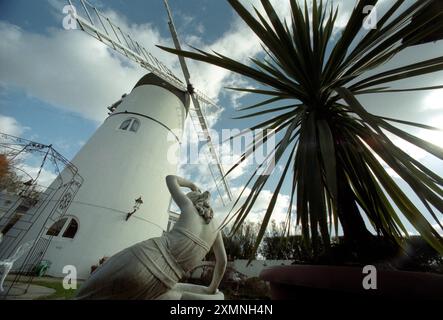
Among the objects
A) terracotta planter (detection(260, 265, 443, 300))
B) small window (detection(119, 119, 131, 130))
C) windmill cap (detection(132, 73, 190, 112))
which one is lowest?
terracotta planter (detection(260, 265, 443, 300))

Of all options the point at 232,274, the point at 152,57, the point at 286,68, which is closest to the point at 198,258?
the point at 286,68

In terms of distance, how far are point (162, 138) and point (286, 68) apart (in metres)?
8.27

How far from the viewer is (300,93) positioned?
180 cm

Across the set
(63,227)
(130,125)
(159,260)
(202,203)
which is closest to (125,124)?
(130,125)

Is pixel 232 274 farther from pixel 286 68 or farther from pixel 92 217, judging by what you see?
pixel 286 68

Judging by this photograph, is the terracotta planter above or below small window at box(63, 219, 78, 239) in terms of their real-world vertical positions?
above

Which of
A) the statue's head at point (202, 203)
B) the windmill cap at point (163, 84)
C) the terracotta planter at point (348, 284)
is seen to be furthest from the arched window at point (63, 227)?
the terracotta planter at point (348, 284)

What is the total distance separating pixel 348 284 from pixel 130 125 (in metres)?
9.54

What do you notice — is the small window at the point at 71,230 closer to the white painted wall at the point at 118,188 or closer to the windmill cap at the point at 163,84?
the white painted wall at the point at 118,188

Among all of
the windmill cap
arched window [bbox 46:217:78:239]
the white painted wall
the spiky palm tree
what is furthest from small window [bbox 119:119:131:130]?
the spiky palm tree

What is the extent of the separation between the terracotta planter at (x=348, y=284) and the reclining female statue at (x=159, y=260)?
0.54 meters

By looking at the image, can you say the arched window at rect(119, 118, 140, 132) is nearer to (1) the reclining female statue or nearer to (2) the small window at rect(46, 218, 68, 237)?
(2) the small window at rect(46, 218, 68, 237)

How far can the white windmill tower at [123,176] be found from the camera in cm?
658

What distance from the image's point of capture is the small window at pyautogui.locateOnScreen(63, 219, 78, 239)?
6918 mm
